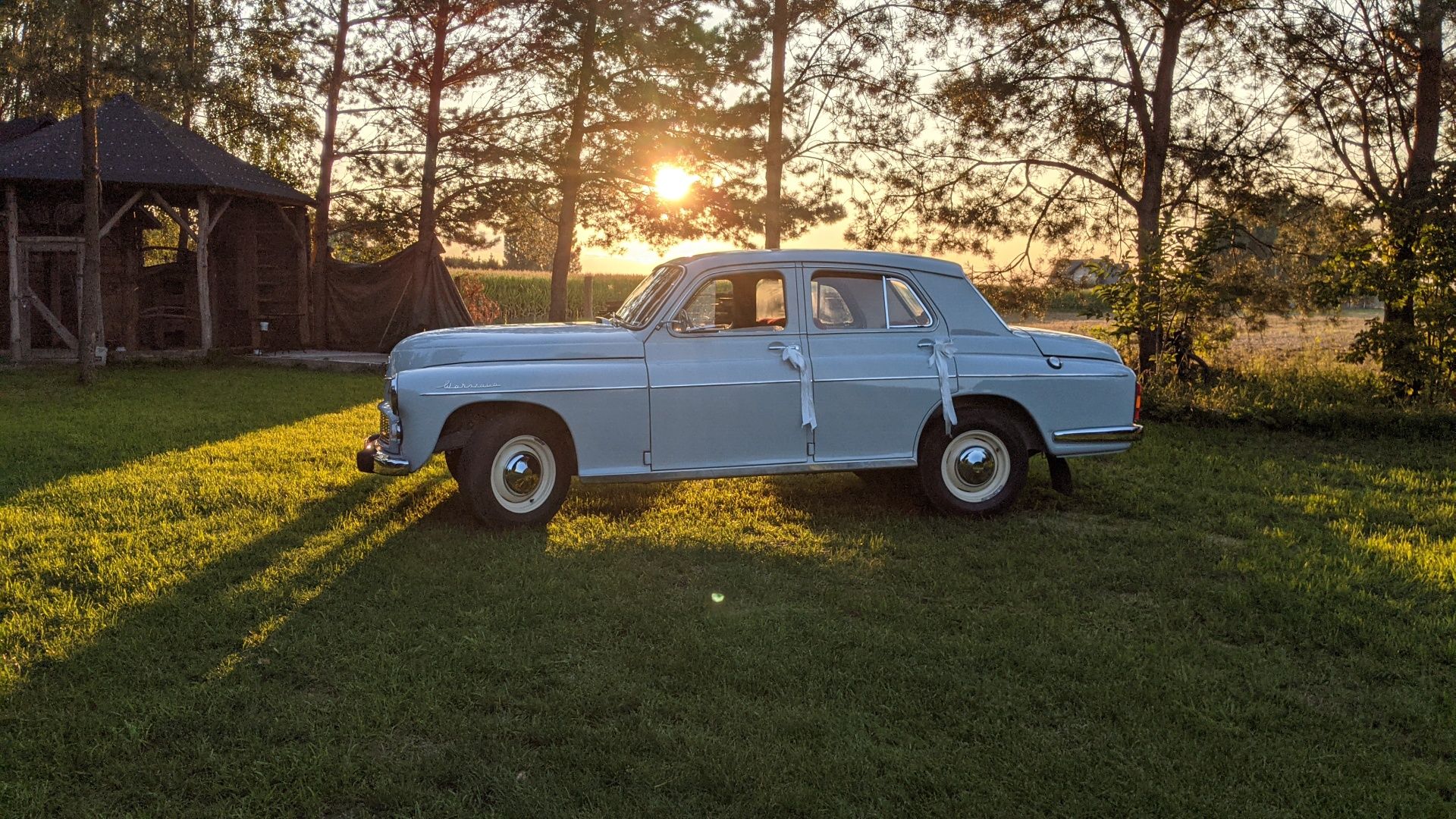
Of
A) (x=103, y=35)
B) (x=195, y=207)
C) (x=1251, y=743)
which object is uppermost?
(x=103, y=35)

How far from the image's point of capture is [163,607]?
17.6ft

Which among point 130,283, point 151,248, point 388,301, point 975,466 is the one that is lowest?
point 975,466

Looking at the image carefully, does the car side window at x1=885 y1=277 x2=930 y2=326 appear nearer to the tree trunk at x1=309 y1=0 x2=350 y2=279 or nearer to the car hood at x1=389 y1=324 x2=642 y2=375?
the car hood at x1=389 y1=324 x2=642 y2=375

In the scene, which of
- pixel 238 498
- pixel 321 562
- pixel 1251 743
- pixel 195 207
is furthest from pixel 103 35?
pixel 1251 743

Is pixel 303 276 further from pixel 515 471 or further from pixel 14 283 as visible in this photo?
pixel 515 471

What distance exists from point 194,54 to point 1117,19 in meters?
15.1

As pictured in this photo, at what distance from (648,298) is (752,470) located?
1.51 meters

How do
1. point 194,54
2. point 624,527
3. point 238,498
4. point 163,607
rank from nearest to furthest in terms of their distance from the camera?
point 163,607
point 624,527
point 238,498
point 194,54

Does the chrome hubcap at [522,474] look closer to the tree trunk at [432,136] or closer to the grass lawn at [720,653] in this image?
the grass lawn at [720,653]

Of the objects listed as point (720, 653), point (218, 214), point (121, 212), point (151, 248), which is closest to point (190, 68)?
point (121, 212)

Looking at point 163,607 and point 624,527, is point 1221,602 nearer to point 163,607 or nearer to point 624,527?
point 624,527

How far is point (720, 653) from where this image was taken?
4.82 meters

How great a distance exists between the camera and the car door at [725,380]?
7004 millimetres

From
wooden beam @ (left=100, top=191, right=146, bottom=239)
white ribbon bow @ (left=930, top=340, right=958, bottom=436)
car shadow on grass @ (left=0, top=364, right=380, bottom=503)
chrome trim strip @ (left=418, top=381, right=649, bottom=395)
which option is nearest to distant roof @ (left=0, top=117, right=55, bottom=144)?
wooden beam @ (left=100, top=191, right=146, bottom=239)
